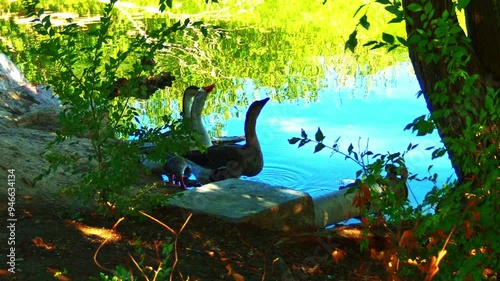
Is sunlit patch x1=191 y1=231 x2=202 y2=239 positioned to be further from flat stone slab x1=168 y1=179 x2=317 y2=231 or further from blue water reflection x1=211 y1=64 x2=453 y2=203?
blue water reflection x1=211 y1=64 x2=453 y2=203

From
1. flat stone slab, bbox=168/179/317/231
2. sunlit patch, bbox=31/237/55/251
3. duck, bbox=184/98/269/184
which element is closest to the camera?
sunlit patch, bbox=31/237/55/251

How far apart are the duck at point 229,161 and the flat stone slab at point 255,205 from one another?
2161 millimetres

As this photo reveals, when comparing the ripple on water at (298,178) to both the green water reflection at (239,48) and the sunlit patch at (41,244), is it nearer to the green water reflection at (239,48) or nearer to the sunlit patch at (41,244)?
the green water reflection at (239,48)

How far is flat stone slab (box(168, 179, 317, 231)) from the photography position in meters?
6.20

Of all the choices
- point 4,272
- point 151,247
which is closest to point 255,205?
point 151,247

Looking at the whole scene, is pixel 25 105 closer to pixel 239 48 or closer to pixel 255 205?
pixel 255 205

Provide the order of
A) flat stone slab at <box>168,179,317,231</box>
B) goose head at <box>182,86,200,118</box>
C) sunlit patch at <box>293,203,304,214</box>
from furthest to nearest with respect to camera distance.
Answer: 1. goose head at <box>182,86,200,118</box>
2. sunlit patch at <box>293,203,304,214</box>
3. flat stone slab at <box>168,179,317,231</box>

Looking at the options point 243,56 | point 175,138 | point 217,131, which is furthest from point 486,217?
point 243,56

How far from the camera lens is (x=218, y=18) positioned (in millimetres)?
20062

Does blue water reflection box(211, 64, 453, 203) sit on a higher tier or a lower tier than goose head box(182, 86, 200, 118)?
lower

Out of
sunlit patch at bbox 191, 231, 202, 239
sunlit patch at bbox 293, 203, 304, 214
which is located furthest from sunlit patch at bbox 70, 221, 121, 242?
sunlit patch at bbox 293, 203, 304, 214

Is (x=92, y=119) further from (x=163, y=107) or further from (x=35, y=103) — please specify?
(x=163, y=107)

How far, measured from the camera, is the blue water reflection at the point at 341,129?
9.19m

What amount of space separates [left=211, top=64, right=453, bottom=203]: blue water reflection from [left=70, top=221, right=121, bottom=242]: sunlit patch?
3342 mm
